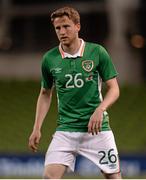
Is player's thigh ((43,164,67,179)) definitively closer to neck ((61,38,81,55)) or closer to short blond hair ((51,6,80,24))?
neck ((61,38,81,55))

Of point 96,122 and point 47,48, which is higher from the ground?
point 96,122

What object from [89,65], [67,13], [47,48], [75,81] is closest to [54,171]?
[75,81]

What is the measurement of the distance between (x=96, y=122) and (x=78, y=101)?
36 cm

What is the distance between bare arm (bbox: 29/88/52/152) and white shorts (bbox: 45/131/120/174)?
14cm

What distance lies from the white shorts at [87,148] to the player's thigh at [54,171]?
0.16ft

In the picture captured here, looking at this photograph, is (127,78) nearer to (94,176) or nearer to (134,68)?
(134,68)

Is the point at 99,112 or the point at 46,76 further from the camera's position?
the point at 46,76

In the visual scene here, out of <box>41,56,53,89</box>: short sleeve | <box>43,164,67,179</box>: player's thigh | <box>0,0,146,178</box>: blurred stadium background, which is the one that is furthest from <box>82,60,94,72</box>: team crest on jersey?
<box>0,0,146,178</box>: blurred stadium background

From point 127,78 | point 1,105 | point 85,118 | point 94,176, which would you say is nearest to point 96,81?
point 85,118

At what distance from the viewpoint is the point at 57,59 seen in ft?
25.2

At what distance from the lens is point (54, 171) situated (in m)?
7.56

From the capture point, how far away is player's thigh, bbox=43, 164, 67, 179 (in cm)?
754

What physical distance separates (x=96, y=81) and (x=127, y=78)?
15.1 m

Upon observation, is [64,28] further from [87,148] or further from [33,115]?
[33,115]
